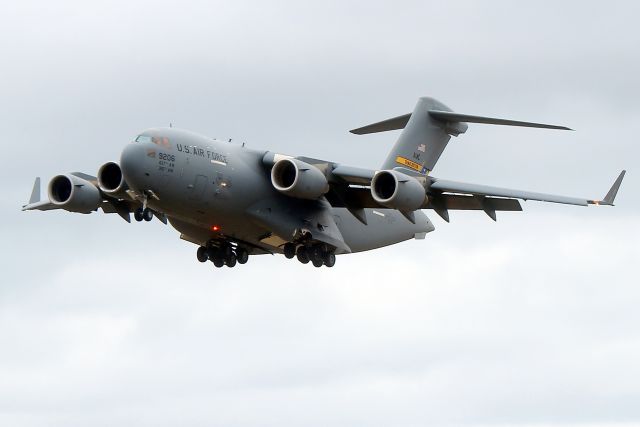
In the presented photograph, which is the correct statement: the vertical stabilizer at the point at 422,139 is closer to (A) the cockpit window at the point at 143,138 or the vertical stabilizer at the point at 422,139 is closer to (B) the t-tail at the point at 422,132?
(B) the t-tail at the point at 422,132

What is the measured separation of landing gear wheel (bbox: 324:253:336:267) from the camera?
2923 cm

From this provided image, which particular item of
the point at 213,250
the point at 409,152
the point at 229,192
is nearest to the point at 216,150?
the point at 229,192

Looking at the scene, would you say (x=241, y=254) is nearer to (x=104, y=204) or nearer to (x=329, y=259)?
(x=329, y=259)

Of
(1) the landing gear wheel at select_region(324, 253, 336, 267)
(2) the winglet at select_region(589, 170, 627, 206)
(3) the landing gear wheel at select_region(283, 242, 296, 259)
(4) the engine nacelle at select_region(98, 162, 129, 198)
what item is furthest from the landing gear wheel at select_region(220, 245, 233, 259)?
(2) the winglet at select_region(589, 170, 627, 206)

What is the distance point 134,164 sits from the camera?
2658 cm

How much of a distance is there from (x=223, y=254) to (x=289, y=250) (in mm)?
1487

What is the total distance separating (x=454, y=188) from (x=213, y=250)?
5.09 metres

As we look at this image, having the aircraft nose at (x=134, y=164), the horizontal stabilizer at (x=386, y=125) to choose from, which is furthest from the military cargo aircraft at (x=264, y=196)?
the horizontal stabilizer at (x=386, y=125)

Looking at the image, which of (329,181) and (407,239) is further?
(407,239)

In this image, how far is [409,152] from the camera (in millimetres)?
31219

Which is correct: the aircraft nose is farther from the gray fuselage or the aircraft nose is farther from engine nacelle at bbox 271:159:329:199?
engine nacelle at bbox 271:159:329:199

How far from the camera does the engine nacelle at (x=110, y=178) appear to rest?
92.0 feet

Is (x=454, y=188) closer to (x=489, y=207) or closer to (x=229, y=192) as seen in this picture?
(x=489, y=207)

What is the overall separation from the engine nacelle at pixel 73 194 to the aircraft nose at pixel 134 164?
2.85 metres
